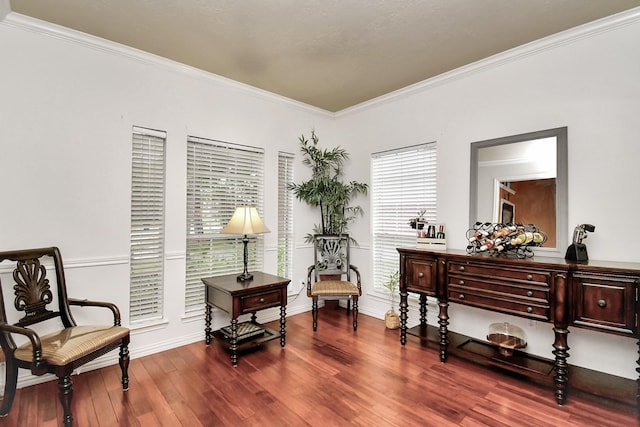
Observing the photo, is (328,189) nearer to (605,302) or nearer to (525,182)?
(525,182)

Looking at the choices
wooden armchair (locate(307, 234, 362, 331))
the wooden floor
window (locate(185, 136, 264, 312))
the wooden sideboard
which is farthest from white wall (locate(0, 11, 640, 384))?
wooden armchair (locate(307, 234, 362, 331))

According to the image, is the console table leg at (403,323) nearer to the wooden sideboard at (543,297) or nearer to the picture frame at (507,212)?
the wooden sideboard at (543,297)

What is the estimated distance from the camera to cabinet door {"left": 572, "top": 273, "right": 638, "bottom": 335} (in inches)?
77.6

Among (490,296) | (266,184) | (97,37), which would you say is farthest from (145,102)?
(490,296)

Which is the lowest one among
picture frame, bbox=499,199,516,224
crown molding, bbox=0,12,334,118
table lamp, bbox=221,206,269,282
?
table lamp, bbox=221,206,269,282

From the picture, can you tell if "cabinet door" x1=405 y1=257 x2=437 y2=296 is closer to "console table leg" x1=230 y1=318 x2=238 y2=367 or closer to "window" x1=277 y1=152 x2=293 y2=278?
"window" x1=277 y1=152 x2=293 y2=278

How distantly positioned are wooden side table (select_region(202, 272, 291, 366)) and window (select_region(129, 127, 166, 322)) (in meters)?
0.49

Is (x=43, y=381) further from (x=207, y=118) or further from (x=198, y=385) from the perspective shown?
(x=207, y=118)

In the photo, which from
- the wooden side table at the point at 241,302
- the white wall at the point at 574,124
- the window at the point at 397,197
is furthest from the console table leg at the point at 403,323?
the wooden side table at the point at 241,302

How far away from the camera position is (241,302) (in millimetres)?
2846

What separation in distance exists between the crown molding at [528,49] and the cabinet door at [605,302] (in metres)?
1.94

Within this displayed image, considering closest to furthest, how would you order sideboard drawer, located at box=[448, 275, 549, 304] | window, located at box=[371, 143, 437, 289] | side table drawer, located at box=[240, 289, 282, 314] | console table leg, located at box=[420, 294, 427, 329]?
1. sideboard drawer, located at box=[448, 275, 549, 304]
2. side table drawer, located at box=[240, 289, 282, 314]
3. console table leg, located at box=[420, 294, 427, 329]
4. window, located at box=[371, 143, 437, 289]

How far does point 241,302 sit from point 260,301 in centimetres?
21

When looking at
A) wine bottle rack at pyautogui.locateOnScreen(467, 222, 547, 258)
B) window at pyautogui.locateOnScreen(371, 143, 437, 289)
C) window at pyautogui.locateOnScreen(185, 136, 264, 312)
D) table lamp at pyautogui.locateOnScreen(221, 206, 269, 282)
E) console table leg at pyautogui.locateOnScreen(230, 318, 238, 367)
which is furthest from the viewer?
window at pyautogui.locateOnScreen(371, 143, 437, 289)
